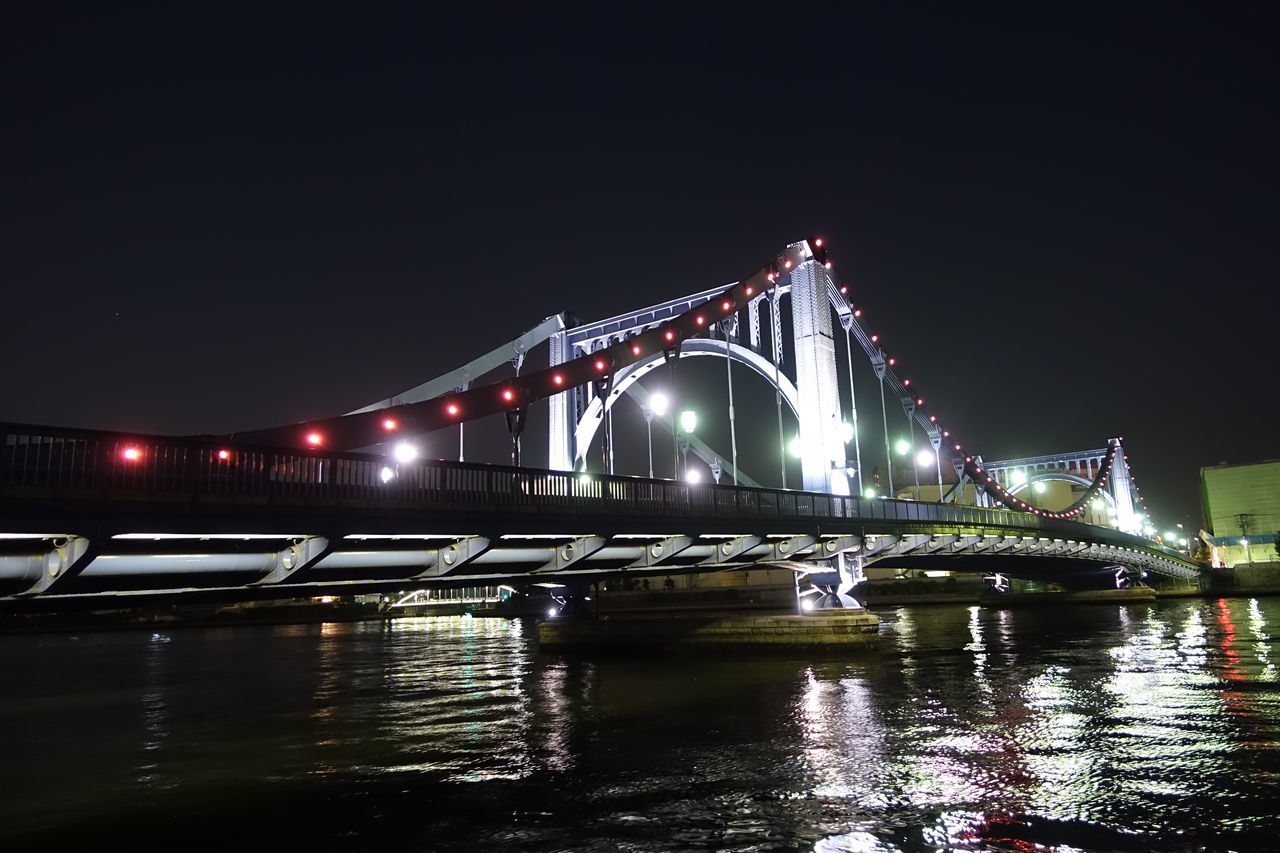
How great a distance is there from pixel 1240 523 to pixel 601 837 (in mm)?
162275

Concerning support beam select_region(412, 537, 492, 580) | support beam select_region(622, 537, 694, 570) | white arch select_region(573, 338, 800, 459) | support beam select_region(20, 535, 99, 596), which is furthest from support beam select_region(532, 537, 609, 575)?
white arch select_region(573, 338, 800, 459)

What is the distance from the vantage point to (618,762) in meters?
15.8

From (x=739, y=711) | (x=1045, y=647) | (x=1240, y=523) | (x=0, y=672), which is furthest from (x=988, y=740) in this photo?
(x=1240, y=523)

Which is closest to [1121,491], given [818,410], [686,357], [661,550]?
[686,357]

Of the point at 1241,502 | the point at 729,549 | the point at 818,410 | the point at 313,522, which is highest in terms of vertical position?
the point at 818,410

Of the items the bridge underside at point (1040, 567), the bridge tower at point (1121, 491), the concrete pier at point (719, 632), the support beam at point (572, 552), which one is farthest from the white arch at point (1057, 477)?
the support beam at point (572, 552)

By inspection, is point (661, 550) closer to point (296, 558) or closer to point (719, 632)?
point (719, 632)

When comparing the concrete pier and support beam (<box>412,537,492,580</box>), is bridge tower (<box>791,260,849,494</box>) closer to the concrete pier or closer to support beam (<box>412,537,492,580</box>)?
the concrete pier

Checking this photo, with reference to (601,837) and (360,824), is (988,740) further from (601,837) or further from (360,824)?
(360,824)

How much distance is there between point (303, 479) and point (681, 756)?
8569 mm

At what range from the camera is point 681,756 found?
15.9m

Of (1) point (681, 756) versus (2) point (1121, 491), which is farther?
(2) point (1121, 491)

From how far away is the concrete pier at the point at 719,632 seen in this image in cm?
3572

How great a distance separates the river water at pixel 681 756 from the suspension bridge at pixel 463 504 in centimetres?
365
